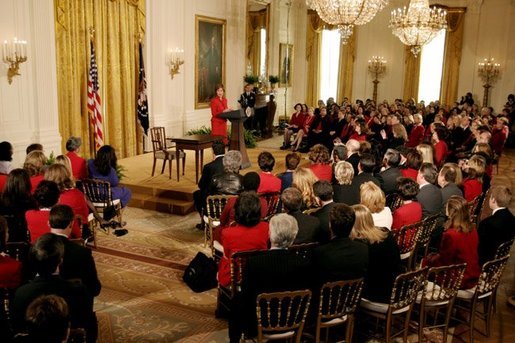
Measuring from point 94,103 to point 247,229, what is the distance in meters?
6.56

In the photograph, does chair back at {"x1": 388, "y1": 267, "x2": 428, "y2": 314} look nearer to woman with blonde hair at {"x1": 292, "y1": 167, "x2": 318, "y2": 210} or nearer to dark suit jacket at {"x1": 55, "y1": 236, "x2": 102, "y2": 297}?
woman with blonde hair at {"x1": 292, "y1": 167, "x2": 318, "y2": 210}

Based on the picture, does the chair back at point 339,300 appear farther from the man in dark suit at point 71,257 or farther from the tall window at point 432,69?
the tall window at point 432,69

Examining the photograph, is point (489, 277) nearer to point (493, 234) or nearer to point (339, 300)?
point (493, 234)

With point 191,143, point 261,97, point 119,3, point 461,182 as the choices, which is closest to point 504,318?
point 461,182

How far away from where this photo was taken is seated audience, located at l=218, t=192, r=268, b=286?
13.5ft

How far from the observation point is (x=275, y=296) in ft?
11.0

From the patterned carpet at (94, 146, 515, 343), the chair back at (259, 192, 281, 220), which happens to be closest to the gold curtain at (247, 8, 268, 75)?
the patterned carpet at (94, 146, 515, 343)

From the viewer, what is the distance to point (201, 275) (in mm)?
5570

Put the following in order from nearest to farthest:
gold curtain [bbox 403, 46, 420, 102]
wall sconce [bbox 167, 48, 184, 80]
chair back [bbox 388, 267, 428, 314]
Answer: chair back [bbox 388, 267, 428, 314] < wall sconce [bbox 167, 48, 184, 80] < gold curtain [bbox 403, 46, 420, 102]

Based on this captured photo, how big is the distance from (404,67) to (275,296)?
16.4 m

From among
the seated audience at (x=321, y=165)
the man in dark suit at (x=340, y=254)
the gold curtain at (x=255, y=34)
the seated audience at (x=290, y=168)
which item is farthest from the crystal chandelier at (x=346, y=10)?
the gold curtain at (x=255, y=34)

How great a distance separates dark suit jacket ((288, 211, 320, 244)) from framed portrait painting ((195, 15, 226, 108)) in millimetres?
9588

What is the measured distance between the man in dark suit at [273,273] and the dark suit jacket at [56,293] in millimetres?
1059

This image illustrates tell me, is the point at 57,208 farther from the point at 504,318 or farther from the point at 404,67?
the point at 404,67
